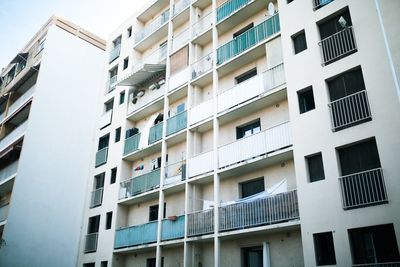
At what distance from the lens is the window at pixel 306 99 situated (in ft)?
55.4

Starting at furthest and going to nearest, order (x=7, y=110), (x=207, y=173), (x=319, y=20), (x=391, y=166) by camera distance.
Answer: (x=7, y=110) < (x=207, y=173) < (x=319, y=20) < (x=391, y=166)

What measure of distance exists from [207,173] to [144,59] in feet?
45.9

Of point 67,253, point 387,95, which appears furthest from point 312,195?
point 67,253

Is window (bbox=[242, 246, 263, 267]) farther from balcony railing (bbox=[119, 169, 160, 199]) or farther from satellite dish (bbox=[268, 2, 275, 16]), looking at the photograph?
satellite dish (bbox=[268, 2, 275, 16])

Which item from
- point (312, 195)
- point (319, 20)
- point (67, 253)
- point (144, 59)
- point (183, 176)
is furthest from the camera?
point (144, 59)

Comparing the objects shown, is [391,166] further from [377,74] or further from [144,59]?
[144,59]

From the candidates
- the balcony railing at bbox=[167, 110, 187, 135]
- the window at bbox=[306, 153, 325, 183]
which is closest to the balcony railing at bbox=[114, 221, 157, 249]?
the balcony railing at bbox=[167, 110, 187, 135]

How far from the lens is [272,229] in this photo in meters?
16.2

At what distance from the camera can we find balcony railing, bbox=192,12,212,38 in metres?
24.6

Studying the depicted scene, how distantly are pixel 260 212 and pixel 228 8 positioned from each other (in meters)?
12.7

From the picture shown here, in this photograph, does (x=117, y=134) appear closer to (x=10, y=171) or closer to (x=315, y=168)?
(x=10, y=171)

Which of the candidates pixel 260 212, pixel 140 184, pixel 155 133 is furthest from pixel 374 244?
pixel 155 133

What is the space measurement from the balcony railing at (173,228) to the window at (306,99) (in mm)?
8492

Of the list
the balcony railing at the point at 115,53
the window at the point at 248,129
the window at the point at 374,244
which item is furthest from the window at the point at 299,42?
the balcony railing at the point at 115,53
